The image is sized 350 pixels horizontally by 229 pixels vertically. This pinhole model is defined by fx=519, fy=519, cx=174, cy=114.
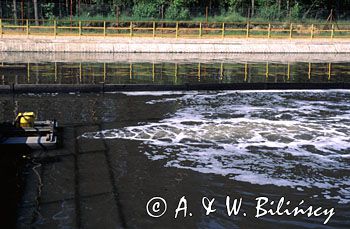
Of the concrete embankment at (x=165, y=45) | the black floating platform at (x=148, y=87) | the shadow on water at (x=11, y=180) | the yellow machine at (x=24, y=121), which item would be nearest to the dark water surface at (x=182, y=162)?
the shadow on water at (x=11, y=180)

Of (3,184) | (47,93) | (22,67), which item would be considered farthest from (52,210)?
(22,67)

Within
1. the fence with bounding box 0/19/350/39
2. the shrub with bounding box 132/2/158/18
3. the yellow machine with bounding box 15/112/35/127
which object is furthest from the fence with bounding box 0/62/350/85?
the shrub with bounding box 132/2/158/18

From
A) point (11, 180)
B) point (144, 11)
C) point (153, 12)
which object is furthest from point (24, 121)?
point (153, 12)

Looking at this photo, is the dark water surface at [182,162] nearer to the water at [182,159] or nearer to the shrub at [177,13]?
the water at [182,159]

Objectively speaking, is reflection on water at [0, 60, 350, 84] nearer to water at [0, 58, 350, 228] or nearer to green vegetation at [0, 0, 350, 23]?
water at [0, 58, 350, 228]

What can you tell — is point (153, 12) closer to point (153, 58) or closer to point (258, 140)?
point (153, 58)

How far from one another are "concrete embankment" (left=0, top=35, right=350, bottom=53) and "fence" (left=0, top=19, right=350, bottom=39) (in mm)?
1172

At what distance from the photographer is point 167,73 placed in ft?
67.5

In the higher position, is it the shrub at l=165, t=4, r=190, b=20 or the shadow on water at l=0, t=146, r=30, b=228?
the shrub at l=165, t=4, r=190, b=20

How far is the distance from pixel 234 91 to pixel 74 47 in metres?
15.9

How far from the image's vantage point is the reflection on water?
18109mm

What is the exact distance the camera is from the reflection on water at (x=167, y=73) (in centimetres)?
1811

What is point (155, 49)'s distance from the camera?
102ft

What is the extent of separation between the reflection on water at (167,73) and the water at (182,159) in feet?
10.7
